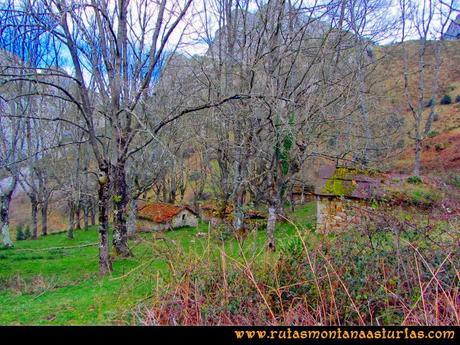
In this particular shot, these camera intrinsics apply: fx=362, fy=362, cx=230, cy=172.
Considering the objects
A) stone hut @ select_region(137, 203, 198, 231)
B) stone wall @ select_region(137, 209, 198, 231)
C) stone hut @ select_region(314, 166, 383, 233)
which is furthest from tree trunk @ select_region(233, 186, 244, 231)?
stone wall @ select_region(137, 209, 198, 231)

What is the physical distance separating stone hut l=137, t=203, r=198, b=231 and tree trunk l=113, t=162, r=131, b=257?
39.3 ft

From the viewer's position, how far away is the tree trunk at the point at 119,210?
461 inches

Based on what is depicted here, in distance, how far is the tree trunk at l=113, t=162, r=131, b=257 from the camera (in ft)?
38.4

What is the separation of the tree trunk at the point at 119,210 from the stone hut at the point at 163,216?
39.3 ft

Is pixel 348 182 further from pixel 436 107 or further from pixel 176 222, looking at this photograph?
pixel 436 107

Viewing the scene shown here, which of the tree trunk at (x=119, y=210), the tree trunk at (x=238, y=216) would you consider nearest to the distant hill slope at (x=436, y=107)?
the tree trunk at (x=238, y=216)

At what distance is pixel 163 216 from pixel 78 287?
15681mm

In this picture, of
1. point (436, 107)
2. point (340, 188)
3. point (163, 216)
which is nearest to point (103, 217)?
point (340, 188)

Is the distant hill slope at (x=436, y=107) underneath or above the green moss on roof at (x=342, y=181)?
above

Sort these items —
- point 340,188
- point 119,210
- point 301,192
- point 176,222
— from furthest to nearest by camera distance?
point 301,192 → point 176,222 → point 340,188 → point 119,210

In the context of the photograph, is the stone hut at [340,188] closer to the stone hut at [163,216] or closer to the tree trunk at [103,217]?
the tree trunk at [103,217]

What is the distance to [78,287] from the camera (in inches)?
361
